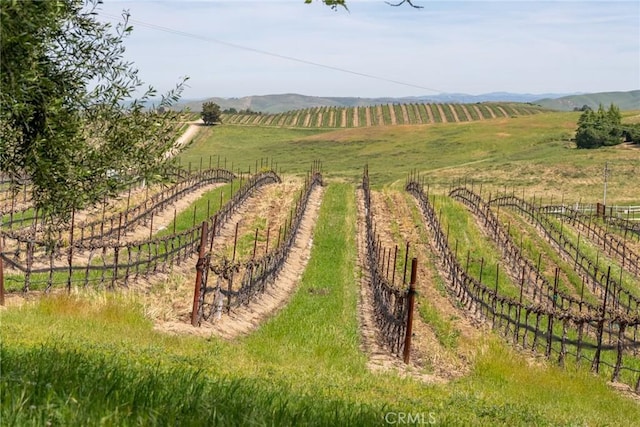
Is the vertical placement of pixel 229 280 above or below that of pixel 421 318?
above

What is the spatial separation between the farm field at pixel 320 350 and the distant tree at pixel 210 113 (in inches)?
3246

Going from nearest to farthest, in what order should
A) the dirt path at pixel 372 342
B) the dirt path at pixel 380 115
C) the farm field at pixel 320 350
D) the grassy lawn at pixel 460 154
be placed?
the farm field at pixel 320 350, the dirt path at pixel 372 342, the grassy lawn at pixel 460 154, the dirt path at pixel 380 115

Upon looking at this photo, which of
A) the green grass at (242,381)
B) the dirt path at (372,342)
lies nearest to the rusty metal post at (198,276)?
the green grass at (242,381)

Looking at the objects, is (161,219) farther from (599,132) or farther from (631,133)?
(631,133)

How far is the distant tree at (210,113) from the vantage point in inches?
5901

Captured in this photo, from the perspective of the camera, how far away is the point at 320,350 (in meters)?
17.1

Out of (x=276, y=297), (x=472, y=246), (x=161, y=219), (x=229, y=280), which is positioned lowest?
(x=276, y=297)

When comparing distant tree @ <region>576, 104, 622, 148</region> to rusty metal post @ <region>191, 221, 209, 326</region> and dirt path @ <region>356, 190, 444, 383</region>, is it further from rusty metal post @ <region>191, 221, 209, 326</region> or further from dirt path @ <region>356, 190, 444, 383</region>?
rusty metal post @ <region>191, 221, 209, 326</region>

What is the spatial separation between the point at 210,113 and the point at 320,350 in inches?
5468

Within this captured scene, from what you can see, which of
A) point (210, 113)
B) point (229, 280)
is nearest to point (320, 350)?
point (229, 280)

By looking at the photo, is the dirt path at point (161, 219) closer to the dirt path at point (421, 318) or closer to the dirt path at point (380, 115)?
the dirt path at point (421, 318)

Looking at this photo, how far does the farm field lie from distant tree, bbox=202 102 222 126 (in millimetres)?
82453

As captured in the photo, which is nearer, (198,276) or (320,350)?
(320,350)

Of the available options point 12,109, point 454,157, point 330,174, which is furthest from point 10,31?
point 454,157
